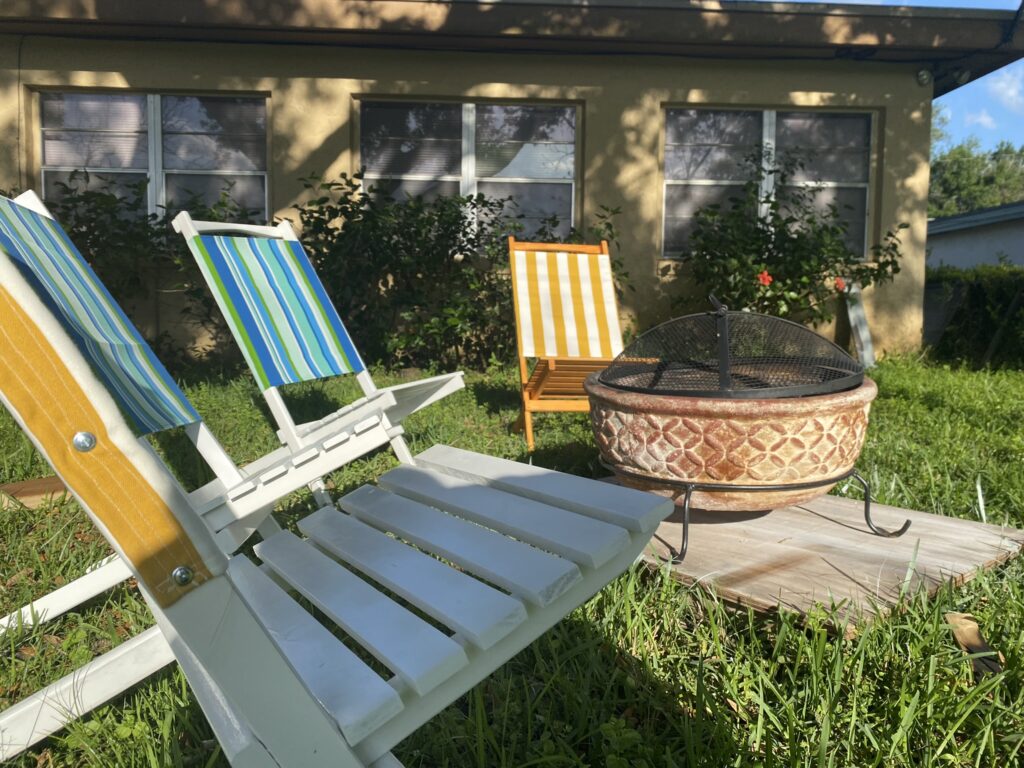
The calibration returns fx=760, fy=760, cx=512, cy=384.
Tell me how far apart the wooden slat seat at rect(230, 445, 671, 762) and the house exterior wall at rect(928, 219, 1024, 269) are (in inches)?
644

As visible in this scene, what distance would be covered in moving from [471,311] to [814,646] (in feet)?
16.6

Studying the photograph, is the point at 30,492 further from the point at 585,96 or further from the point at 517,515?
the point at 585,96

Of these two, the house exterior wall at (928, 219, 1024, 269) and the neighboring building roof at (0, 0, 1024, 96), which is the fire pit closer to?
the neighboring building roof at (0, 0, 1024, 96)

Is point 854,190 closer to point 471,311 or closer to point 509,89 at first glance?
point 509,89

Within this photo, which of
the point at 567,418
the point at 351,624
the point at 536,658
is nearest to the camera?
the point at 351,624

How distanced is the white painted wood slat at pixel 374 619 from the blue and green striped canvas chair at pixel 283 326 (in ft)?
2.70

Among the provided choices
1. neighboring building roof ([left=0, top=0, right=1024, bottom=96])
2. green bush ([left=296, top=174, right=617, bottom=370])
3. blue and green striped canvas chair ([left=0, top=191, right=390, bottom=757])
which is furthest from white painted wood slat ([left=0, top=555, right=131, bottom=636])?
neighboring building roof ([left=0, top=0, right=1024, bottom=96])

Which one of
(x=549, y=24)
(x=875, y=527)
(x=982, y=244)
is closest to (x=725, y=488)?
(x=875, y=527)

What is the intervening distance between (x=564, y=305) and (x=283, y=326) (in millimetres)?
2222

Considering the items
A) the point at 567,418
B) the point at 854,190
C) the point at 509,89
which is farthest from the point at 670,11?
the point at 567,418

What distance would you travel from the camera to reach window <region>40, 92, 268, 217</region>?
713 centimetres

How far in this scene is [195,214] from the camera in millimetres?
6664

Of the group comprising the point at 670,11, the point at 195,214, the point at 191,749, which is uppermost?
the point at 670,11

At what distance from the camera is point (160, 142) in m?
7.16
